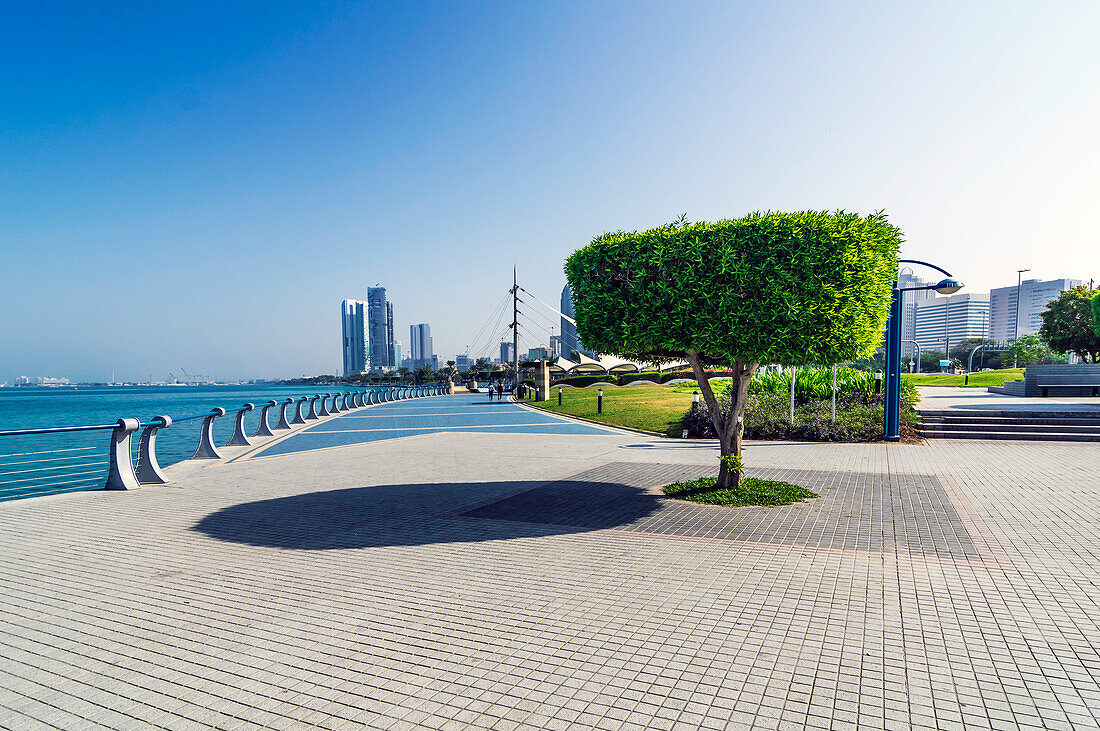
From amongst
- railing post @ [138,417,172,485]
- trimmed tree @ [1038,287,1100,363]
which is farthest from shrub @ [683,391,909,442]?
trimmed tree @ [1038,287,1100,363]

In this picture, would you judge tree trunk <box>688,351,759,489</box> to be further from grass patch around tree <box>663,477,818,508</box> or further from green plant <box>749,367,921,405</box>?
green plant <box>749,367,921,405</box>

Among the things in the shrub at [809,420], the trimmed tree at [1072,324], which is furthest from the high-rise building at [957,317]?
the shrub at [809,420]

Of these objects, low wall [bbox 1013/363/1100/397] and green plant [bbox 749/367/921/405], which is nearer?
green plant [bbox 749/367/921/405]

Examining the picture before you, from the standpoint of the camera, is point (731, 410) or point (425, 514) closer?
point (425, 514)

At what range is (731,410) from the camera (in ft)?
26.4

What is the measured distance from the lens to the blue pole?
13781 millimetres

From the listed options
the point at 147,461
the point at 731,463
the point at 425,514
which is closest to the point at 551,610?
the point at 425,514

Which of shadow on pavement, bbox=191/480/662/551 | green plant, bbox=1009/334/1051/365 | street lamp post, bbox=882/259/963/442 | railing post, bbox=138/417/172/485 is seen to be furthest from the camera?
green plant, bbox=1009/334/1051/365

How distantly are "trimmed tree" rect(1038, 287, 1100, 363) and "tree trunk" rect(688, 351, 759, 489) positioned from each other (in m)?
43.6

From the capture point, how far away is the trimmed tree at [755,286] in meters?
6.55

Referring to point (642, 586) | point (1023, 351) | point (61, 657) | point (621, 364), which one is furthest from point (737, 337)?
point (1023, 351)

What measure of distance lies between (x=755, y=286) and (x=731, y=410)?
6.95ft

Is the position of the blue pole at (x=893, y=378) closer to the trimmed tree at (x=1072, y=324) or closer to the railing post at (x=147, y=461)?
the railing post at (x=147, y=461)

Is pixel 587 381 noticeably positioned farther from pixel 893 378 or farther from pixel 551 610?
pixel 551 610
